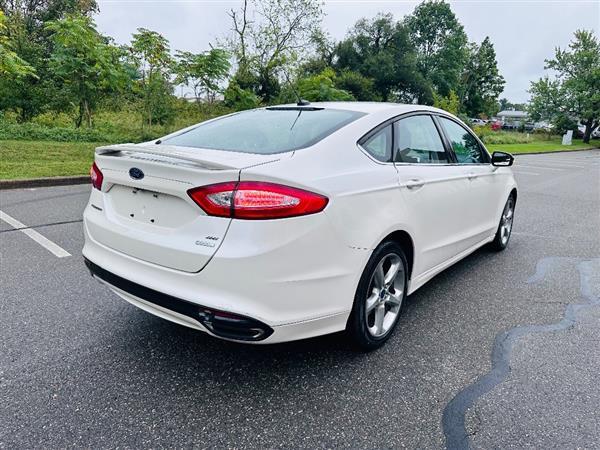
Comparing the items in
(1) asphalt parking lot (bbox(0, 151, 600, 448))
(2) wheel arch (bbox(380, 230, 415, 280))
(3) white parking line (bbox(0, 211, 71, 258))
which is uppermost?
(2) wheel arch (bbox(380, 230, 415, 280))

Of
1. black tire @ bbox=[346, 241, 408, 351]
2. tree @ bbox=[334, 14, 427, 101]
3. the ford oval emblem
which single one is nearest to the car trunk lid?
the ford oval emblem

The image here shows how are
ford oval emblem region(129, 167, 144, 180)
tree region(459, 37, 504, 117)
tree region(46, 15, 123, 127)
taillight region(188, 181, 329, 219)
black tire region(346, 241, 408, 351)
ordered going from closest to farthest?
taillight region(188, 181, 329, 219) < ford oval emblem region(129, 167, 144, 180) < black tire region(346, 241, 408, 351) < tree region(46, 15, 123, 127) < tree region(459, 37, 504, 117)

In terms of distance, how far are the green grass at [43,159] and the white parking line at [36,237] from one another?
2.54 m

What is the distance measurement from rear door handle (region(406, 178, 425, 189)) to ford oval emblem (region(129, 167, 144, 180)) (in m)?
1.61

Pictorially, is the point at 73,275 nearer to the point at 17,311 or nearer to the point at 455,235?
the point at 17,311

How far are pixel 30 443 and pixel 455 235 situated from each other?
3099 millimetres

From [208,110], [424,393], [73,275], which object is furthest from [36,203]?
[208,110]

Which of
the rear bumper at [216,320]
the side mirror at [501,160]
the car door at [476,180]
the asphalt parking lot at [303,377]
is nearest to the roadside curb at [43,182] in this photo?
the asphalt parking lot at [303,377]

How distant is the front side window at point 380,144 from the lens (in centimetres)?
268

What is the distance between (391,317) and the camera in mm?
2885

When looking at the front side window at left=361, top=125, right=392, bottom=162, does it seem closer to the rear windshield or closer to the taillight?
the rear windshield

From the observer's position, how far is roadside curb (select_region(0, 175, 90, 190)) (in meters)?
7.40

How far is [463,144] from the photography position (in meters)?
3.99

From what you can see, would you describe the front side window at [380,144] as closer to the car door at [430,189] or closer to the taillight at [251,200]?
the car door at [430,189]
